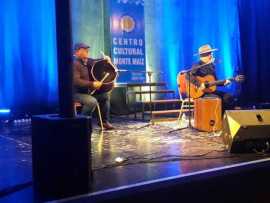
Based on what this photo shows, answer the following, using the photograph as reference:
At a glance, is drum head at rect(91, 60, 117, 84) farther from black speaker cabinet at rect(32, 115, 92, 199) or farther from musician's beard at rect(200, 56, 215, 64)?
black speaker cabinet at rect(32, 115, 92, 199)

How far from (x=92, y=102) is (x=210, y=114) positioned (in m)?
1.52

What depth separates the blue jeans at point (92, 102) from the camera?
18.0 feet

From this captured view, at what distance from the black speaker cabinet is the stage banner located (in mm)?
5198

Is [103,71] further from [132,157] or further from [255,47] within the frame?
[255,47]

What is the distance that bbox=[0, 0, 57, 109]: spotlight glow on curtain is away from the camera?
662cm

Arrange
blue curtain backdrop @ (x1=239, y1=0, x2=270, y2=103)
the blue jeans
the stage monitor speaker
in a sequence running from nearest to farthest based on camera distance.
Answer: the stage monitor speaker
the blue jeans
blue curtain backdrop @ (x1=239, y1=0, x2=270, y2=103)

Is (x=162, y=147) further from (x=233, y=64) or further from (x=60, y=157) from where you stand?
(x=233, y=64)

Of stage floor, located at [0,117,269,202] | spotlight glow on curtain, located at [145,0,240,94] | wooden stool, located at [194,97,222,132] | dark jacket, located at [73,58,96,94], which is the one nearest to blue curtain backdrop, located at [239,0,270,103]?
spotlight glow on curtain, located at [145,0,240,94]

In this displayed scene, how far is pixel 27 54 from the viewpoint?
6.80 m

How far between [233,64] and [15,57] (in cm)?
416

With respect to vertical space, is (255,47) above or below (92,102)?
above

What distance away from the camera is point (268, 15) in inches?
325

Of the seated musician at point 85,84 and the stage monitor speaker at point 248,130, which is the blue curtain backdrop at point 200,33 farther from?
the stage monitor speaker at point 248,130

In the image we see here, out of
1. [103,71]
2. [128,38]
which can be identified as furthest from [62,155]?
[128,38]
